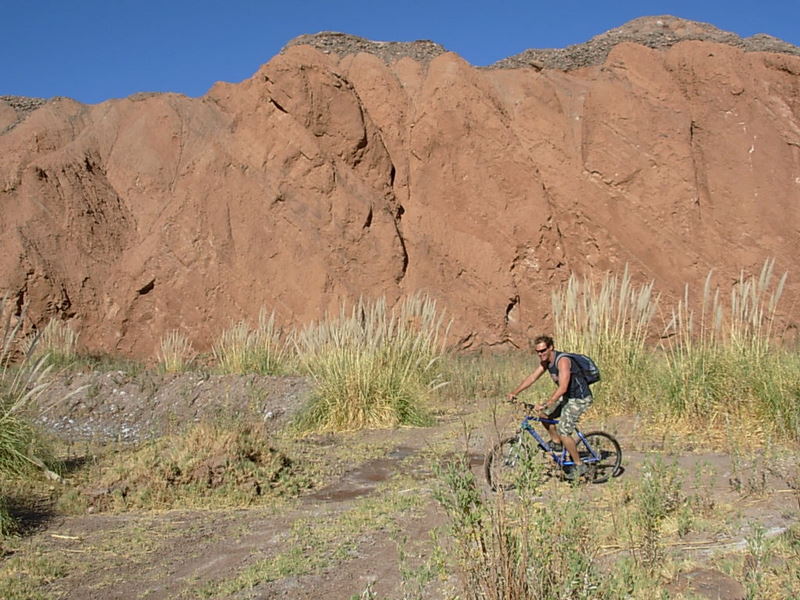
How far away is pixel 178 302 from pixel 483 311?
845cm

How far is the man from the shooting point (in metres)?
7.32

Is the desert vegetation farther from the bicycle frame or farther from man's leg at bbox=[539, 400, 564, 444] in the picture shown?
man's leg at bbox=[539, 400, 564, 444]

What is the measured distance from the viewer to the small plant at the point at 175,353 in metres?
17.5

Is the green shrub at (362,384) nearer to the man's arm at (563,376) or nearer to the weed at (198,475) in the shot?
the weed at (198,475)

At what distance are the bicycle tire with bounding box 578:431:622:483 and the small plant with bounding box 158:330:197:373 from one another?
33.6 feet

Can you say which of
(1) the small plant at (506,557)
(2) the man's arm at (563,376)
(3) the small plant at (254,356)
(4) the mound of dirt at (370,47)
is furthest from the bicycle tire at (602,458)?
(4) the mound of dirt at (370,47)

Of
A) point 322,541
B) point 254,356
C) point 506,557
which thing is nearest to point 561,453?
point 322,541

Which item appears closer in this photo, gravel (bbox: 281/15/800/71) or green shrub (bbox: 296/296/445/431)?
green shrub (bbox: 296/296/445/431)

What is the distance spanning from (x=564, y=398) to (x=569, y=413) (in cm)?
17

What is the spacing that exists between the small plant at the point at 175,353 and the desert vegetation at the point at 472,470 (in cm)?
189

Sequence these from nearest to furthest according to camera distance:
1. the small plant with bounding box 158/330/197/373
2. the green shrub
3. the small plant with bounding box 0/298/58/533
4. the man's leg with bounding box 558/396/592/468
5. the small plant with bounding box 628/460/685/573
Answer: the small plant with bounding box 628/460/685/573
the man's leg with bounding box 558/396/592/468
the small plant with bounding box 0/298/58/533
the green shrub
the small plant with bounding box 158/330/197/373

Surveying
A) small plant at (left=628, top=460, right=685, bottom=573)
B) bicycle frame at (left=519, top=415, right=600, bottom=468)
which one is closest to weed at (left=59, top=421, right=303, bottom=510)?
bicycle frame at (left=519, top=415, right=600, bottom=468)

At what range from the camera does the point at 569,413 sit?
7.42 m

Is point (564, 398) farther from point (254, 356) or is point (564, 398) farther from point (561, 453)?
point (254, 356)
